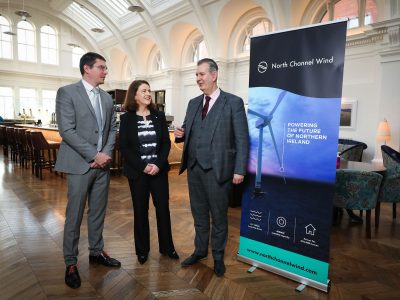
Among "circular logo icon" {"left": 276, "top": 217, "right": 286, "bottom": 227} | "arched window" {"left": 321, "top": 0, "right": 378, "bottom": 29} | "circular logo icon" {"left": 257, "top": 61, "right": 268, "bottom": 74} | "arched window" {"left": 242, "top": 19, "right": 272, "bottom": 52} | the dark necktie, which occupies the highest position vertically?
"arched window" {"left": 242, "top": 19, "right": 272, "bottom": 52}

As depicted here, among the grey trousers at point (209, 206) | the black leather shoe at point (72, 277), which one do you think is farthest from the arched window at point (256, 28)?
the black leather shoe at point (72, 277)

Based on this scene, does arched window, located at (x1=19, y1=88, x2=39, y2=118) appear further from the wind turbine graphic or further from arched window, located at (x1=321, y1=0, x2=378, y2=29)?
the wind turbine graphic

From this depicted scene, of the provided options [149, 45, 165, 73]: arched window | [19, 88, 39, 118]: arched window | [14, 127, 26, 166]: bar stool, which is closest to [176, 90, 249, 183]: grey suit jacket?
[14, 127, 26, 166]: bar stool

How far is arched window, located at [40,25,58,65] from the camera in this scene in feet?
60.2

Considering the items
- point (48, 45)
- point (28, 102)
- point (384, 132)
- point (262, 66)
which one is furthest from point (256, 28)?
point (28, 102)

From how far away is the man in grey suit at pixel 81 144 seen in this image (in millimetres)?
2301

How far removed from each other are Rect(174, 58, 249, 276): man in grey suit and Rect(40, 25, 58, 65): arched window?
19.3 metres

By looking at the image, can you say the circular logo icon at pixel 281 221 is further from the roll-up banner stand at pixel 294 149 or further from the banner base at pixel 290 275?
the banner base at pixel 290 275

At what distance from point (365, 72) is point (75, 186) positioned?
745 centimetres

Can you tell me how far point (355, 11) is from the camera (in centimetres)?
788

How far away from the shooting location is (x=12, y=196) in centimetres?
492

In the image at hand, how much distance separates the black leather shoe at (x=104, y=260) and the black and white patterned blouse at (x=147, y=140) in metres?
0.92

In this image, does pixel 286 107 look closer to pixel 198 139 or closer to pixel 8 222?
pixel 198 139

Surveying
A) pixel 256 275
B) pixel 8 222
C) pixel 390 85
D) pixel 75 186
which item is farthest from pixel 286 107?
pixel 390 85
